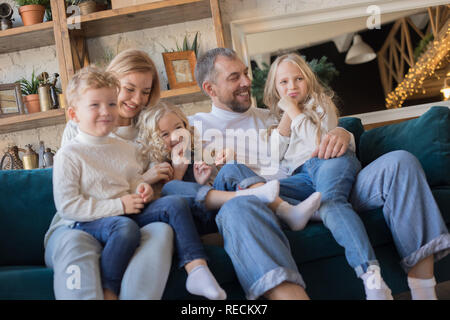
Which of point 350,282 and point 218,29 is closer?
point 350,282

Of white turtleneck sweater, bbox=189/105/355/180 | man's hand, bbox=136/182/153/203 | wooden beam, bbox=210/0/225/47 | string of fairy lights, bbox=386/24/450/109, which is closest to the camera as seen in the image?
man's hand, bbox=136/182/153/203

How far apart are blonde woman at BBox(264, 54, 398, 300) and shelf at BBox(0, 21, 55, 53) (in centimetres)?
154

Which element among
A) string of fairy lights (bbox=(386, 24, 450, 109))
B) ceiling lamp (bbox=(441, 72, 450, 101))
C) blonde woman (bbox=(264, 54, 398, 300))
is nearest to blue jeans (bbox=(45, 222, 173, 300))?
blonde woman (bbox=(264, 54, 398, 300))

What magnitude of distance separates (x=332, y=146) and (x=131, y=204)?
71 centimetres

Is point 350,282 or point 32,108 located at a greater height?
point 32,108

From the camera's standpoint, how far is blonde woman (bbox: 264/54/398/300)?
4.14 ft

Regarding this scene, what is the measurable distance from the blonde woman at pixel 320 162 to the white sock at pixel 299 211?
0.19 feet

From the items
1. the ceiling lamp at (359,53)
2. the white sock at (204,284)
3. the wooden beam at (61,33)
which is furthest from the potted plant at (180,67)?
the white sock at (204,284)

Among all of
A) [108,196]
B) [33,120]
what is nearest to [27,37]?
[33,120]

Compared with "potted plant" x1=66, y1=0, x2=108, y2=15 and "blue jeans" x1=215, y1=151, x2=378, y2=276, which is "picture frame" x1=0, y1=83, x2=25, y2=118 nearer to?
"potted plant" x1=66, y1=0, x2=108, y2=15

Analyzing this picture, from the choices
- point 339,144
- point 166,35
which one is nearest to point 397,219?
point 339,144

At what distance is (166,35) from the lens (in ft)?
9.75
